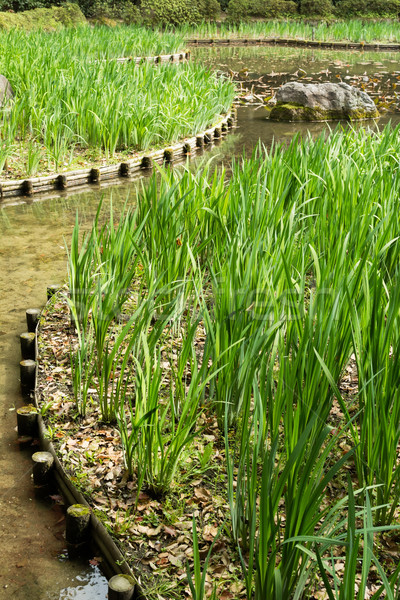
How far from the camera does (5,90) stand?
23.9ft

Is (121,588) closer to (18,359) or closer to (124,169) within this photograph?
(18,359)

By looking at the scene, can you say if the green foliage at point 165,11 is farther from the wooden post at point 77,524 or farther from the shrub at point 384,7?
the wooden post at point 77,524

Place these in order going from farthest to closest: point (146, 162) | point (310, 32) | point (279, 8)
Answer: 1. point (279, 8)
2. point (310, 32)
3. point (146, 162)

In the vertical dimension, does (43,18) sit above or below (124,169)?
above

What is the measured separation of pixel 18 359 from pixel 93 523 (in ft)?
4.87

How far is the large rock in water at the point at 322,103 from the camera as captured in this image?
1064cm

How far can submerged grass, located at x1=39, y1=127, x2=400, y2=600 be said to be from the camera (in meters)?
1.76

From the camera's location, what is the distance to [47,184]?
650 centimetres

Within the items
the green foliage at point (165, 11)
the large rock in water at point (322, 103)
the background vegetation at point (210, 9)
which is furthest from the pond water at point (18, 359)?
the background vegetation at point (210, 9)

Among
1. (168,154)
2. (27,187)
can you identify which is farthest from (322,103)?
(27,187)

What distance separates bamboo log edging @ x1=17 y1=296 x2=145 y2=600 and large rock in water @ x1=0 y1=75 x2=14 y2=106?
16.9 feet

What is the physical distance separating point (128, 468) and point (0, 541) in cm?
54

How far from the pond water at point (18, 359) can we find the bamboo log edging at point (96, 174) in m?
0.22

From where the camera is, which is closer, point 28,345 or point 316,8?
point 28,345
